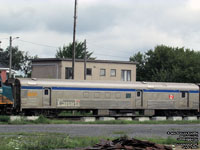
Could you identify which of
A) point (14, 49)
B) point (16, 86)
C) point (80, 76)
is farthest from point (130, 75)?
point (14, 49)

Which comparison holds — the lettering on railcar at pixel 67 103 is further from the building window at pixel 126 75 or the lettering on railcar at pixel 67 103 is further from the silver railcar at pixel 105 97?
the building window at pixel 126 75

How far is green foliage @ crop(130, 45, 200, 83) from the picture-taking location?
268 feet

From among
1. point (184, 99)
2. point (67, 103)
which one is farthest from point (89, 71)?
point (67, 103)

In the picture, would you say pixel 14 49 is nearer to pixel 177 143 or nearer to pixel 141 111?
pixel 141 111

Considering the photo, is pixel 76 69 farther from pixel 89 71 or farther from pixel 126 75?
pixel 126 75

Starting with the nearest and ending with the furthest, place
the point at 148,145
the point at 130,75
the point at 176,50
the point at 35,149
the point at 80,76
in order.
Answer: the point at 148,145 → the point at 35,149 → the point at 80,76 → the point at 130,75 → the point at 176,50

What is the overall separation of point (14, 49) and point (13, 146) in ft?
343

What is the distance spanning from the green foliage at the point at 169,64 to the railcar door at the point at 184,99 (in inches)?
1574

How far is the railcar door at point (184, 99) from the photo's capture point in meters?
39.0

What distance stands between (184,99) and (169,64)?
5583 cm

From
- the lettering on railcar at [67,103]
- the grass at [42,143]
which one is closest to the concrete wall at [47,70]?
the lettering on railcar at [67,103]

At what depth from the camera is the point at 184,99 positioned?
1542 inches

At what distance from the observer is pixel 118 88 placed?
119 feet

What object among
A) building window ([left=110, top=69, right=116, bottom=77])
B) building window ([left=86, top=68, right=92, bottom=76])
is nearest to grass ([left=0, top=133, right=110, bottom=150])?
building window ([left=86, top=68, right=92, bottom=76])
